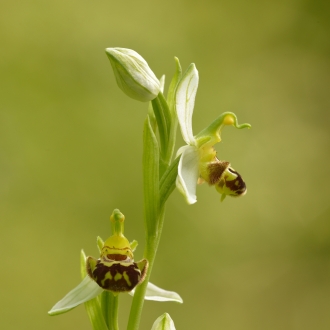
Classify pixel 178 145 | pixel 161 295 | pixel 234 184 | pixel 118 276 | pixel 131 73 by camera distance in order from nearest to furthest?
pixel 118 276 < pixel 131 73 < pixel 234 184 < pixel 161 295 < pixel 178 145

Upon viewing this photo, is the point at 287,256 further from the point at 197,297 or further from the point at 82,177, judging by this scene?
the point at 82,177

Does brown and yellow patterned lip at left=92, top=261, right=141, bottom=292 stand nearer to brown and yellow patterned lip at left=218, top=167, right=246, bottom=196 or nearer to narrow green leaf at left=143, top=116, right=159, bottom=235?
narrow green leaf at left=143, top=116, right=159, bottom=235

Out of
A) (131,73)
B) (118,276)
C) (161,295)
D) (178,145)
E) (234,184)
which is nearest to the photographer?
(118,276)

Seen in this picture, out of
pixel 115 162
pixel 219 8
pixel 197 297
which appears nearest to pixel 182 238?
pixel 197 297

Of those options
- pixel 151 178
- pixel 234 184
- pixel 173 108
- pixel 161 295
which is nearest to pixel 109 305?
pixel 161 295

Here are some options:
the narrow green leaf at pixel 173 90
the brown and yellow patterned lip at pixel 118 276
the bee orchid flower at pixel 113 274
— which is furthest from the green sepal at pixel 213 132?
the brown and yellow patterned lip at pixel 118 276

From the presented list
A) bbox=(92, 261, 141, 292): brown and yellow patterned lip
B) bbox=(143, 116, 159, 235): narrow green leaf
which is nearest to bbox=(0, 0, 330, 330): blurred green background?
bbox=(143, 116, 159, 235): narrow green leaf

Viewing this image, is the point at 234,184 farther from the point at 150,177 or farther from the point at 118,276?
the point at 118,276

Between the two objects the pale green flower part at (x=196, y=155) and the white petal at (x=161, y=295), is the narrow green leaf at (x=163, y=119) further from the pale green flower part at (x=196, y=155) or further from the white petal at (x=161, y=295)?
the white petal at (x=161, y=295)
